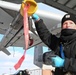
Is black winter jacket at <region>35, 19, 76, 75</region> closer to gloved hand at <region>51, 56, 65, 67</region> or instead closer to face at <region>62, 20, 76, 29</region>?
gloved hand at <region>51, 56, 65, 67</region>

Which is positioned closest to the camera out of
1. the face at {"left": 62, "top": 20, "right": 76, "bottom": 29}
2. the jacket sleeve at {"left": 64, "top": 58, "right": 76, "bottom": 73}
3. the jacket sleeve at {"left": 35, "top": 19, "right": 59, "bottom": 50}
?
the jacket sleeve at {"left": 64, "top": 58, "right": 76, "bottom": 73}

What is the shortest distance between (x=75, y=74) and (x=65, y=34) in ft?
1.22

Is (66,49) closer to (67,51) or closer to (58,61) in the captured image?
(67,51)

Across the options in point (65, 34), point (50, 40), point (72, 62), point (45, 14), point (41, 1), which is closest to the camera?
point (72, 62)

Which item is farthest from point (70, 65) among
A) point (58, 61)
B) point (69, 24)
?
point (69, 24)

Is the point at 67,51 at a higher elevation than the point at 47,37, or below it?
below

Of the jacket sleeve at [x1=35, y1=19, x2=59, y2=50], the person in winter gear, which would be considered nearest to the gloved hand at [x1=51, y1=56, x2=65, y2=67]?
the person in winter gear

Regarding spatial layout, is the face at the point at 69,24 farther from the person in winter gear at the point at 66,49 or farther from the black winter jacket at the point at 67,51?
the black winter jacket at the point at 67,51

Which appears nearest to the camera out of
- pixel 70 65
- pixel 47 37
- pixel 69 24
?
pixel 70 65

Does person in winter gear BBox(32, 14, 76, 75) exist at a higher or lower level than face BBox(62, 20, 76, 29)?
lower

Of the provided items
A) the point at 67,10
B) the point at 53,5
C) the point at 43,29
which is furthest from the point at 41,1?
the point at 43,29

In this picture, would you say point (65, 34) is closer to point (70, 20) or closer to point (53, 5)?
point (70, 20)

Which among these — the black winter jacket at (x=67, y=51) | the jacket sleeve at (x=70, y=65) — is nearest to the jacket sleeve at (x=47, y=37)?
the black winter jacket at (x=67, y=51)

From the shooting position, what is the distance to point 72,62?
6.69 ft
